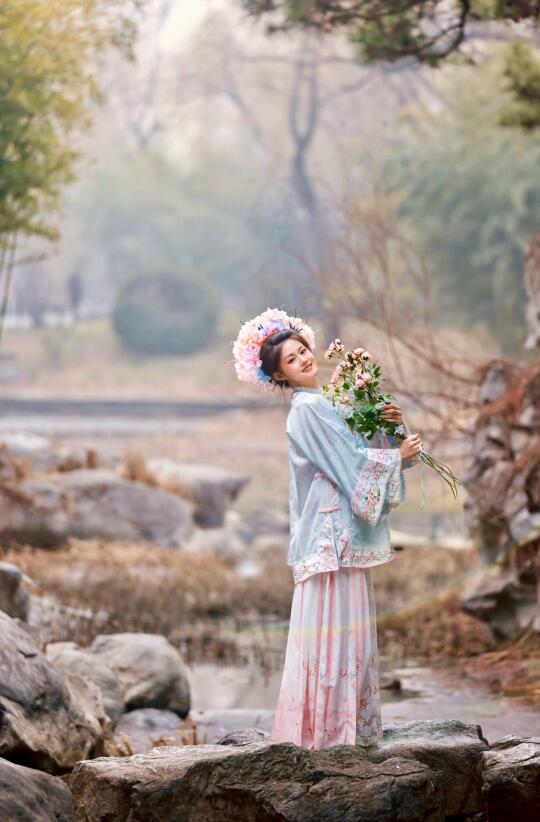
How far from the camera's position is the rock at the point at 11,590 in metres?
7.46

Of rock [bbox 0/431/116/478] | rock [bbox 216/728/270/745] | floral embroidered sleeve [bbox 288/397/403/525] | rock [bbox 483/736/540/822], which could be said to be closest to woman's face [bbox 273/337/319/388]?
floral embroidered sleeve [bbox 288/397/403/525]

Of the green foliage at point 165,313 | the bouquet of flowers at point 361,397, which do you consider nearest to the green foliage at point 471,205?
the green foliage at point 165,313

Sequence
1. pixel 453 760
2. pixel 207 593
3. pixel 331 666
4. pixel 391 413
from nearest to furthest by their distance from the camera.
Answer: pixel 453 760, pixel 331 666, pixel 391 413, pixel 207 593

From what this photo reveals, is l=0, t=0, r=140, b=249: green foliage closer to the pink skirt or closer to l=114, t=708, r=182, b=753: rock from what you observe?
l=114, t=708, r=182, b=753: rock

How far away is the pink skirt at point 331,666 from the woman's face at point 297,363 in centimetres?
76

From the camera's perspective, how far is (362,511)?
473 cm

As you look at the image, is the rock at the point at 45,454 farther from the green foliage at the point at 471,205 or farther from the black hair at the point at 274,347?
the green foliage at the point at 471,205

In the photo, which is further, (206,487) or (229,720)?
(206,487)

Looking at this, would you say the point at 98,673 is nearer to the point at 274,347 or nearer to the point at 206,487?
the point at 274,347

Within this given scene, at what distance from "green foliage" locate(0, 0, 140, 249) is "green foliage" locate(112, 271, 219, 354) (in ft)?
83.8

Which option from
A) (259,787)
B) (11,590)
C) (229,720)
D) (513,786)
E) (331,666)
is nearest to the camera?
(259,787)

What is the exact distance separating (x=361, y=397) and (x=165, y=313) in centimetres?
3027

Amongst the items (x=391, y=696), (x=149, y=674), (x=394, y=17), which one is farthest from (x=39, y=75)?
(x=391, y=696)

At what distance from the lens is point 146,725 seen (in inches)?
270
